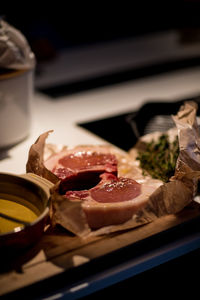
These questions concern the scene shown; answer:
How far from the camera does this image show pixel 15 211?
890 millimetres

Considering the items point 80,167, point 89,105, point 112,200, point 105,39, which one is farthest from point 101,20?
point 112,200

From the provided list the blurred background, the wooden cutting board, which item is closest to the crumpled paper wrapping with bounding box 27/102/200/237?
the wooden cutting board

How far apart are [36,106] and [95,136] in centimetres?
45

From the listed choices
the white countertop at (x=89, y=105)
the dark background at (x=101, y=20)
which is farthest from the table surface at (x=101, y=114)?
the dark background at (x=101, y=20)

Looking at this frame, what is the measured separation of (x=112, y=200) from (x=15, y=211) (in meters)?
0.21

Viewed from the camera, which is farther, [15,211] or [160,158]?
[160,158]

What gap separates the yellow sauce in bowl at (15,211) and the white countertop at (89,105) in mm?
361

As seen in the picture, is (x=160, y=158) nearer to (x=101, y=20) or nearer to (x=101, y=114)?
(x=101, y=114)

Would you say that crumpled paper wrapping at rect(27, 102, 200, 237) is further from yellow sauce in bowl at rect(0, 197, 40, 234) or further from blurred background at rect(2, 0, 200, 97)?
blurred background at rect(2, 0, 200, 97)

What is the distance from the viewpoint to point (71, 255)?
2.79 feet

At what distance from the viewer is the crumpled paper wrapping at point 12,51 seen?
122 centimetres

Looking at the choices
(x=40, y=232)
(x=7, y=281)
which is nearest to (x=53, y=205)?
(x=40, y=232)

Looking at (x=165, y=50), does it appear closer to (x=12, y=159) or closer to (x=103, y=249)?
(x=12, y=159)

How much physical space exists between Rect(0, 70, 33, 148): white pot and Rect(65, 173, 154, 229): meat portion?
1.35 feet
